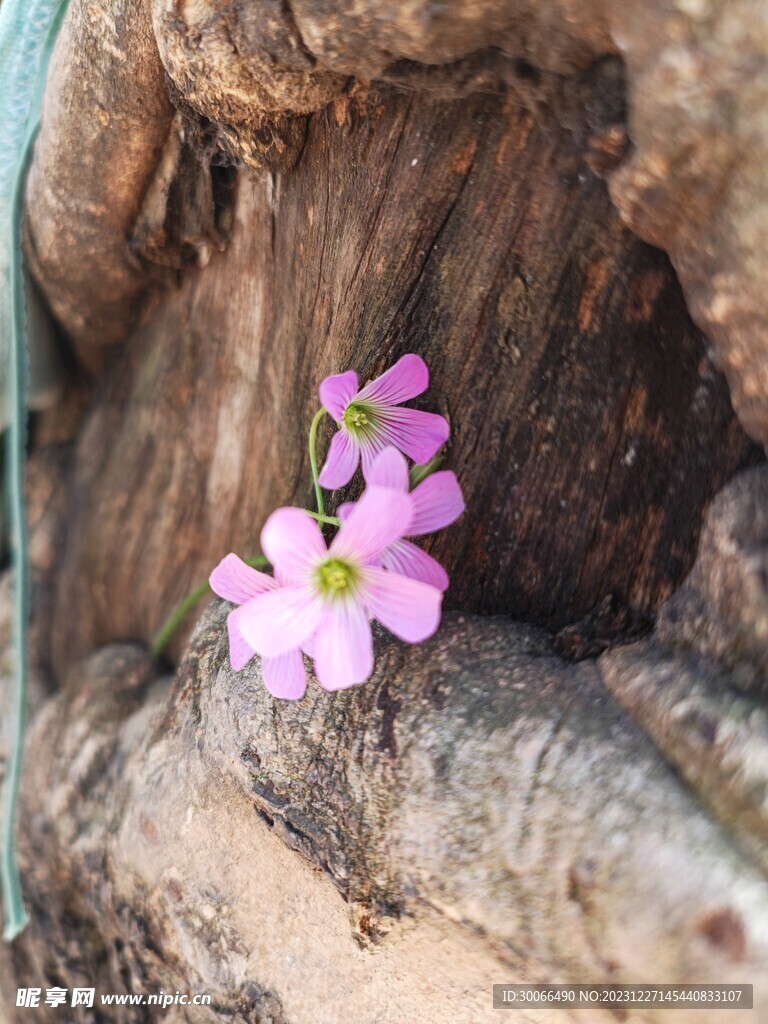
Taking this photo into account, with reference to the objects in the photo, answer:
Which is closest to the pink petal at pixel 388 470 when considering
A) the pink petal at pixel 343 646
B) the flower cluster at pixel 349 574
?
the flower cluster at pixel 349 574

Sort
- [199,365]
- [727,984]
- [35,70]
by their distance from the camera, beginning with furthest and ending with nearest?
[199,365]
[35,70]
[727,984]

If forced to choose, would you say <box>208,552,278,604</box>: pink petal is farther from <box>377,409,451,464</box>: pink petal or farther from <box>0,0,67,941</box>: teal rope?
<box>0,0,67,941</box>: teal rope

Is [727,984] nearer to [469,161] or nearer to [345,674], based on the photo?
[345,674]

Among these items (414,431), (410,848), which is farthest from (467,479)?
(410,848)

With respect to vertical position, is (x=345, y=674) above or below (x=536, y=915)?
above

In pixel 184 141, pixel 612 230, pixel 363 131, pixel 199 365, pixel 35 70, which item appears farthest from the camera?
pixel 199 365

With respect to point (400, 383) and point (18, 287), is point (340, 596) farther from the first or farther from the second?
point (18, 287)

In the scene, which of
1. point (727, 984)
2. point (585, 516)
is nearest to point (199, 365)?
point (585, 516)
